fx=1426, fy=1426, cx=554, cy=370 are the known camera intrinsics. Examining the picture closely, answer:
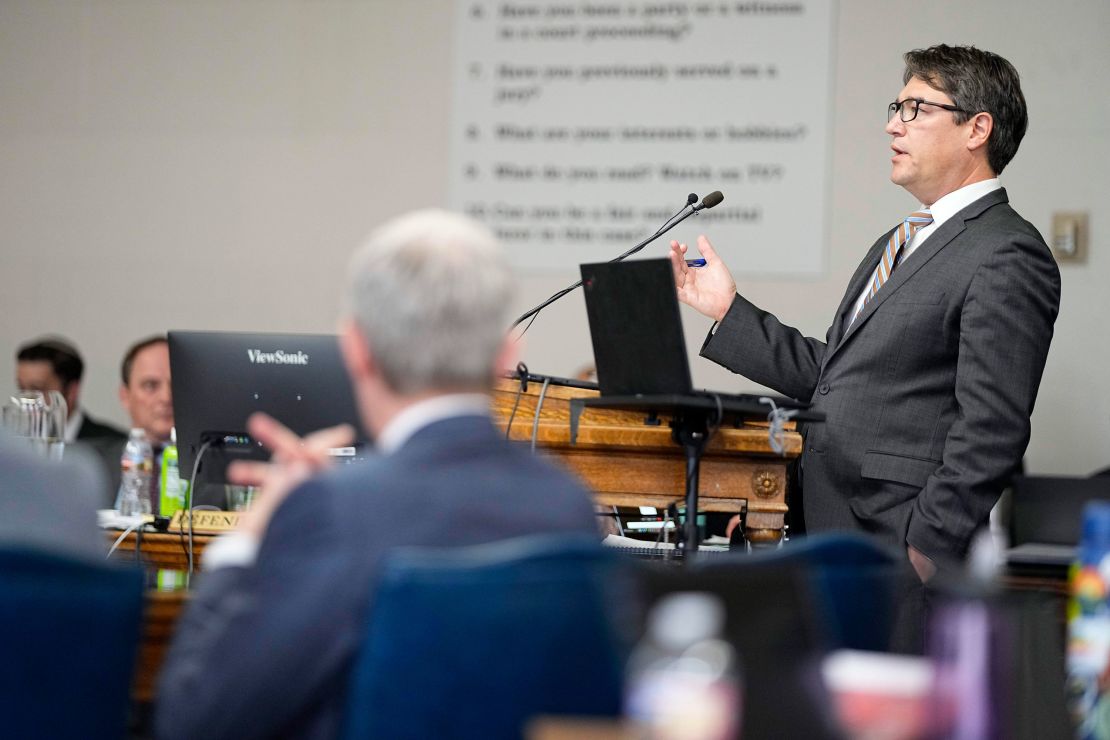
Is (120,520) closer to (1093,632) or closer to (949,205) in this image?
(949,205)

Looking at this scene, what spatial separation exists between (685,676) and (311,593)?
0.38 metres

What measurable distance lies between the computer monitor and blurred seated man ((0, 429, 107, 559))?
56.3 inches

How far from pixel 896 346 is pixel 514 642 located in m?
1.91

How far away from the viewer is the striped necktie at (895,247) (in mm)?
3285

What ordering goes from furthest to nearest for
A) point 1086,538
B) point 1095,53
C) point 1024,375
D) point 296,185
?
point 296,185 < point 1095,53 < point 1024,375 < point 1086,538

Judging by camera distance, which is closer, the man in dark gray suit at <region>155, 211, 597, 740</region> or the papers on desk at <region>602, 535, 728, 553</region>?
the man in dark gray suit at <region>155, 211, 597, 740</region>

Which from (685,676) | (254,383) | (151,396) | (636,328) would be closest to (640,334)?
(636,328)

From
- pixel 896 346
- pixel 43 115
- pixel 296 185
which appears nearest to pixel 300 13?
pixel 296 185

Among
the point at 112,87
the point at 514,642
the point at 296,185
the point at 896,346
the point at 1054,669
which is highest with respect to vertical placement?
the point at 112,87

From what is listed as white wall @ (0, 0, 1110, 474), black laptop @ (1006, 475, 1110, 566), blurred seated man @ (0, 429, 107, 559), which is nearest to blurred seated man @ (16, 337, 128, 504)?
white wall @ (0, 0, 1110, 474)

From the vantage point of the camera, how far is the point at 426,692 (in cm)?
139

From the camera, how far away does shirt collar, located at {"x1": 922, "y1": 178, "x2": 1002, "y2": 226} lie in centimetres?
325

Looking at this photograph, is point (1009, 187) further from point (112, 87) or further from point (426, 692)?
point (426, 692)

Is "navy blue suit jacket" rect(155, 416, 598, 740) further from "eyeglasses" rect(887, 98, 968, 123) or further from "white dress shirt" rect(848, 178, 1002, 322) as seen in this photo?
"eyeglasses" rect(887, 98, 968, 123)
